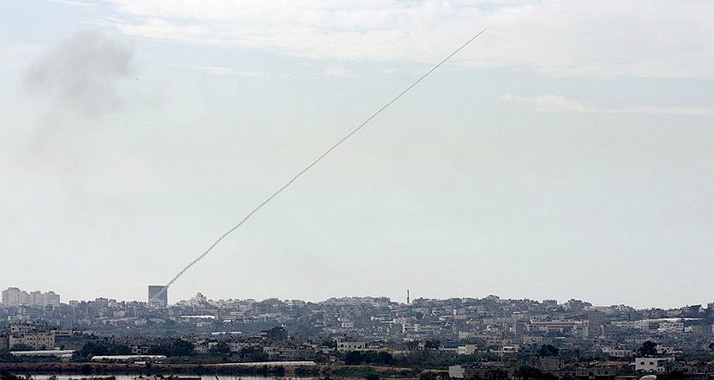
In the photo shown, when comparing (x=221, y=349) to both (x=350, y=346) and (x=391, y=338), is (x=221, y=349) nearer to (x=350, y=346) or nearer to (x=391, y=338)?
(x=350, y=346)

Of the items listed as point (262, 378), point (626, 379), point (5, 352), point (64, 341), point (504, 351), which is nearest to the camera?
point (626, 379)

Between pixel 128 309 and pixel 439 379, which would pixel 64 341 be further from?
pixel 128 309

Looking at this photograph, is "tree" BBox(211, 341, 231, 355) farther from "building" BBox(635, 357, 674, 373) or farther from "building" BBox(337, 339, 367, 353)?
"building" BBox(635, 357, 674, 373)

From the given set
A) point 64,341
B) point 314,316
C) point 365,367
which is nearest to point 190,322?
point 314,316

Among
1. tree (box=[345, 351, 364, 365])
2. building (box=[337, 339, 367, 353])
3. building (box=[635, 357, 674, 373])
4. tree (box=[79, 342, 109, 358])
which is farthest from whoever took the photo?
building (box=[337, 339, 367, 353])

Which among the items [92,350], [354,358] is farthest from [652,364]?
[92,350]

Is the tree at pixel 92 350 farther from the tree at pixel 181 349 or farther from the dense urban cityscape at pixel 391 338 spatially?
the tree at pixel 181 349

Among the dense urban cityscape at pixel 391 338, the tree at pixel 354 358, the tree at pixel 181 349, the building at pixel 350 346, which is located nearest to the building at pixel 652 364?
the dense urban cityscape at pixel 391 338

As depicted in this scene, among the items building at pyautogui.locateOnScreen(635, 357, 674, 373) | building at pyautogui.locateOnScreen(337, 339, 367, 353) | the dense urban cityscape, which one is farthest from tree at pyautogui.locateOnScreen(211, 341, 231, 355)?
building at pyautogui.locateOnScreen(635, 357, 674, 373)
